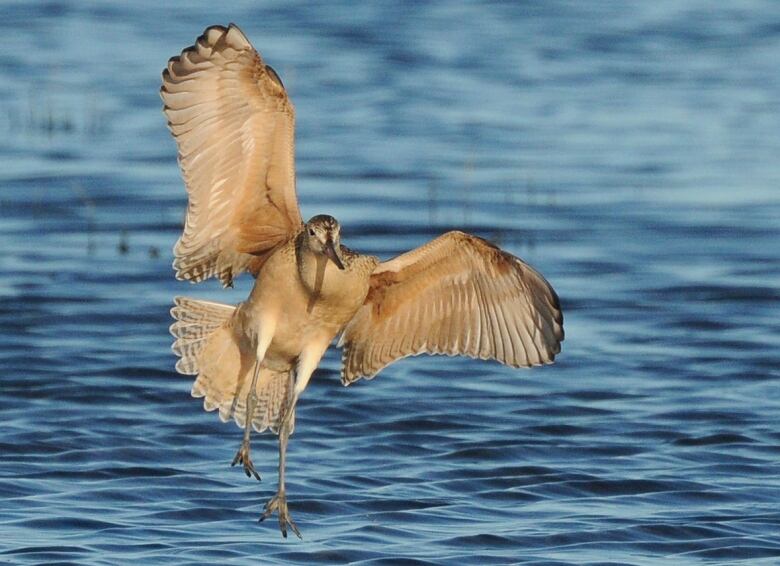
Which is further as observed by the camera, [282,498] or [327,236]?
[282,498]

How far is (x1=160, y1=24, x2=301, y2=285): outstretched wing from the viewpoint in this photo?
7730mm

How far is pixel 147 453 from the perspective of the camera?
10680 millimetres

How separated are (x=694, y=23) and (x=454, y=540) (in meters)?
17.1

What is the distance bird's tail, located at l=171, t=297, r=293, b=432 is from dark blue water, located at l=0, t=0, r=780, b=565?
76 cm

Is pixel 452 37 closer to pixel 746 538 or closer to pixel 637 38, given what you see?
pixel 637 38

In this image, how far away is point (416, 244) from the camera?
49.2 feet

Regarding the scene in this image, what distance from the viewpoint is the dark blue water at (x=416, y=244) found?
958 centimetres

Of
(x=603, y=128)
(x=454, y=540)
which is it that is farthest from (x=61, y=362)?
(x=603, y=128)

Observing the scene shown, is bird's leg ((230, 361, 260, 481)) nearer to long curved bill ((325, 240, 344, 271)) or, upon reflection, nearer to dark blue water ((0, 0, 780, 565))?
long curved bill ((325, 240, 344, 271))

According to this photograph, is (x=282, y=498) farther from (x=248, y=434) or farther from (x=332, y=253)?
(x=332, y=253)

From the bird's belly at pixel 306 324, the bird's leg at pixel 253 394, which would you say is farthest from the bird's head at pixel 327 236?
the bird's leg at pixel 253 394

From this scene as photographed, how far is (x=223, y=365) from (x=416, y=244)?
21.8ft

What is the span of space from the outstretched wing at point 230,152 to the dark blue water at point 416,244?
1.56 meters

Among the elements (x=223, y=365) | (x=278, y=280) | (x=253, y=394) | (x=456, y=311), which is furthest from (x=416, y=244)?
(x=278, y=280)
